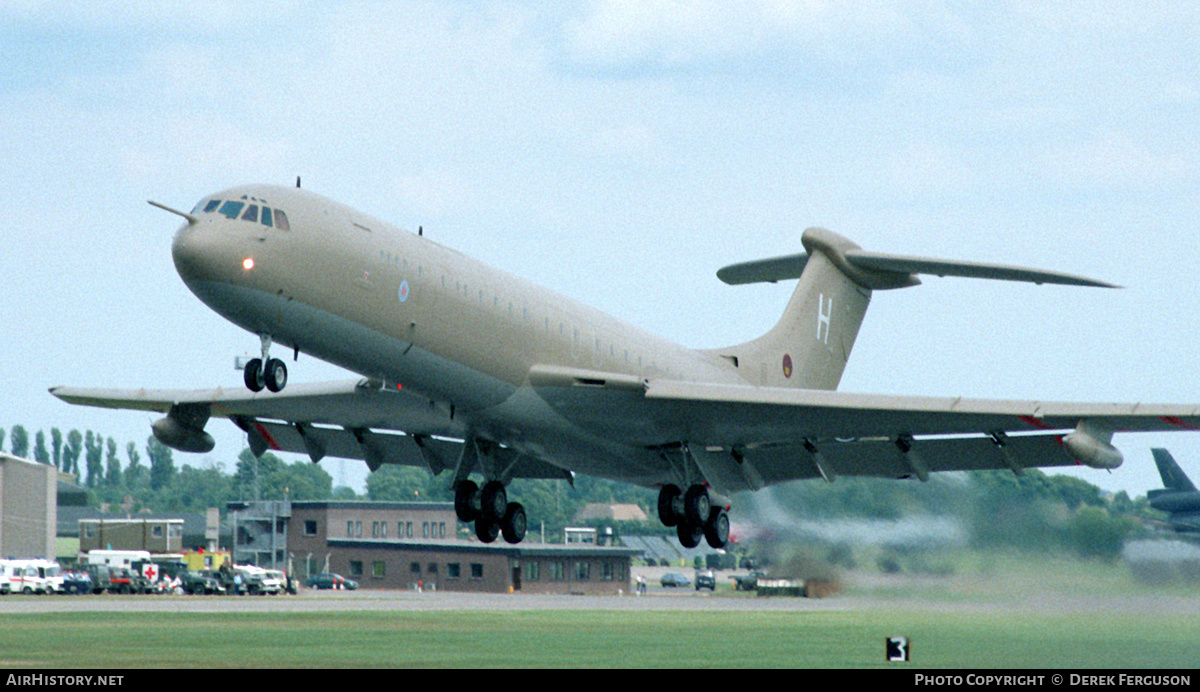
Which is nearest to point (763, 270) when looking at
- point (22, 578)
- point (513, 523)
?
point (513, 523)

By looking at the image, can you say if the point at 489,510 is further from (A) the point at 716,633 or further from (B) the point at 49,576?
(B) the point at 49,576

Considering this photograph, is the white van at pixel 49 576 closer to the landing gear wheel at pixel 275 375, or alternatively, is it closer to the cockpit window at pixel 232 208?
the landing gear wheel at pixel 275 375

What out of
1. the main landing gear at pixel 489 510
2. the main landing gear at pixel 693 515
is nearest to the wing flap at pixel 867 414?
the main landing gear at pixel 693 515

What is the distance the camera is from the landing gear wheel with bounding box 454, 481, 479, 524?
29547 mm

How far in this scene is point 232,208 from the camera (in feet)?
71.3

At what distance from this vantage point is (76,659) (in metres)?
36.8

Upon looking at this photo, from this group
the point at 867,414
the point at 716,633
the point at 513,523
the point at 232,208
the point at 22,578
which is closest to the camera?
the point at 232,208

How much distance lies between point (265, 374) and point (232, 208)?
2.69 m

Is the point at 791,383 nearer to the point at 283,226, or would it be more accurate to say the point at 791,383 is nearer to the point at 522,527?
the point at 522,527

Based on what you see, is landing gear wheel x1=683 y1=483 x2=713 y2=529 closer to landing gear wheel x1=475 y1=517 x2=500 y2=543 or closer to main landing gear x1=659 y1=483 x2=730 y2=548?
main landing gear x1=659 y1=483 x2=730 y2=548

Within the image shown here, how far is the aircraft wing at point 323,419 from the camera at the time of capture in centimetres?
2853

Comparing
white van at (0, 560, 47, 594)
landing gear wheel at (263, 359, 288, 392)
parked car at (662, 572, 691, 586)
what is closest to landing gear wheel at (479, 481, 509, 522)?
landing gear wheel at (263, 359, 288, 392)

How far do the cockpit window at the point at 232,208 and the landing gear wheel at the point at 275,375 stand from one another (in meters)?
2.44

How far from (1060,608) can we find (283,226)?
17.7 m
